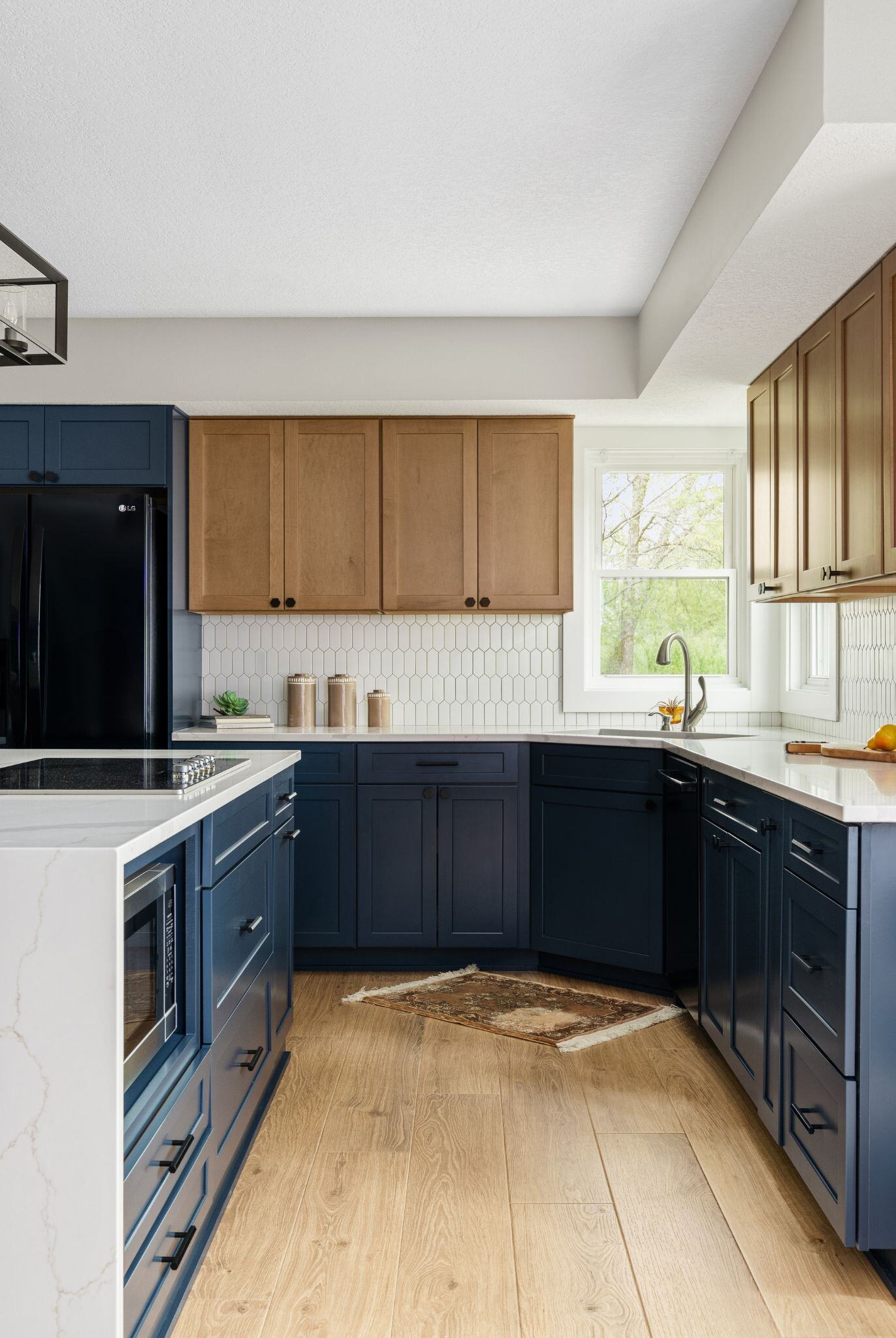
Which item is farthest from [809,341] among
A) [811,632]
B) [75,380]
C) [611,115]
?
[75,380]

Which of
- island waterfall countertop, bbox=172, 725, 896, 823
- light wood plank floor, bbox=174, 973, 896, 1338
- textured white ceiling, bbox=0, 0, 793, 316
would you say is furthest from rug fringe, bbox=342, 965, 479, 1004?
textured white ceiling, bbox=0, 0, 793, 316

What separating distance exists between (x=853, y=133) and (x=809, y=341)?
1126mm

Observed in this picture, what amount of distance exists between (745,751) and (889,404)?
118 centimetres

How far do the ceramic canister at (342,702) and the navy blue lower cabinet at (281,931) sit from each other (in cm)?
134

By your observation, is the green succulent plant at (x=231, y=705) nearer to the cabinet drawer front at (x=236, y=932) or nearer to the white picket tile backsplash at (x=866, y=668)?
the cabinet drawer front at (x=236, y=932)

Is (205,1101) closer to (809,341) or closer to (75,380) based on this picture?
(809,341)

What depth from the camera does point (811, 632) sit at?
4.25 meters

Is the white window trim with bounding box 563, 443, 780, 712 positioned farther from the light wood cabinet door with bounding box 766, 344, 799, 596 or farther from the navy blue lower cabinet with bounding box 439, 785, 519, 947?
the light wood cabinet door with bounding box 766, 344, 799, 596

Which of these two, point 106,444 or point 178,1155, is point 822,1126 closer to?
point 178,1155

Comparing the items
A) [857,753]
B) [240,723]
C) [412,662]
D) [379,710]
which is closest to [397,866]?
[379,710]

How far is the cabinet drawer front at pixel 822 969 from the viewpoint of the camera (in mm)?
1938

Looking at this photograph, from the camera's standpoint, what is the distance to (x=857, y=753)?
2920mm

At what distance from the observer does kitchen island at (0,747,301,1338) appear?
1411 mm

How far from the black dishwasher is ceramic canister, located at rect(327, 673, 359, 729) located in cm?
148
